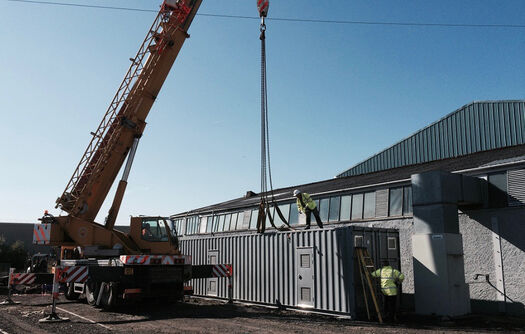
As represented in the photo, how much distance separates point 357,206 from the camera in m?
→ 18.5

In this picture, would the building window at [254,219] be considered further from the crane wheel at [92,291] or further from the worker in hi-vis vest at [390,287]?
the worker in hi-vis vest at [390,287]

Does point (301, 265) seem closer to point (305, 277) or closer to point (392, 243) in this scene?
point (305, 277)

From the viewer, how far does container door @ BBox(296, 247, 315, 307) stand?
13.7 meters

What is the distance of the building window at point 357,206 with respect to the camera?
18344 millimetres

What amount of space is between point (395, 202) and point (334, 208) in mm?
3273

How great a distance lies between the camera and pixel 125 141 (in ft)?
51.2

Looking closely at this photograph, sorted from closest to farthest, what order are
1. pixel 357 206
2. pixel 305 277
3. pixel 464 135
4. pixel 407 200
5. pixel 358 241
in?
pixel 358 241 < pixel 305 277 < pixel 407 200 < pixel 357 206 < pixel 464 135

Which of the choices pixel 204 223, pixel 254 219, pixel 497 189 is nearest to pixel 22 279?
pixel 254 219

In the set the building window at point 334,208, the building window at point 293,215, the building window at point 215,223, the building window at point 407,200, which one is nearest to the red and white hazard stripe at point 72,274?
the building window at point 293,215

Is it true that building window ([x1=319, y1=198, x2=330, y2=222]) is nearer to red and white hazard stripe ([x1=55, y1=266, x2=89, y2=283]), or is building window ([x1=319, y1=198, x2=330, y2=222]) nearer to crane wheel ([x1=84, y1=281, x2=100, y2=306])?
crane wheel ([x1=84, y1=281, x2=100, y2=306])

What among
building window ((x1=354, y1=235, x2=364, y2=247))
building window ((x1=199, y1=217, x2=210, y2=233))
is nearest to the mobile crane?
building window ((x1=354, y1=235, x2=364, y2=247))

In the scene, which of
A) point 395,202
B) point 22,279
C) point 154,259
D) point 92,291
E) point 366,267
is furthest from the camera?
point 395,202

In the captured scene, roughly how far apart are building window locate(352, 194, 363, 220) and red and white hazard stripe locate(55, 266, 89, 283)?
34.9 feet

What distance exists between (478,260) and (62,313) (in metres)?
13.5
